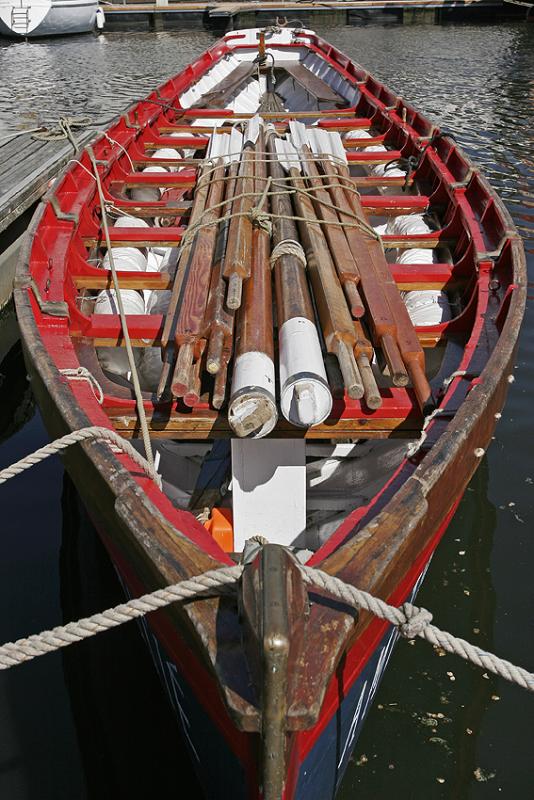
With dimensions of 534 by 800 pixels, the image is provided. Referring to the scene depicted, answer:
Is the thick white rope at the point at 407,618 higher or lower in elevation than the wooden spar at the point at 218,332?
lower

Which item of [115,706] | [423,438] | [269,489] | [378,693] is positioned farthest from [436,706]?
[115,706]

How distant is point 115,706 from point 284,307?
2351 mm

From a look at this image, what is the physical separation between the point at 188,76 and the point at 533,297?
648cm

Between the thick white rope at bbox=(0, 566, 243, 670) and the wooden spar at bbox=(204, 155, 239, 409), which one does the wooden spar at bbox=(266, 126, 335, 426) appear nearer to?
the wooden spar at bbox=(204, 155, 239, 409)

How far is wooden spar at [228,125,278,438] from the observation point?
9.55ft

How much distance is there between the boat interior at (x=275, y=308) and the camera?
3.42 meters

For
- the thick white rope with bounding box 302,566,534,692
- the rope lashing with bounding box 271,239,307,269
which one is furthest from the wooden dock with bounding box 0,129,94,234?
the thick white rope with bounding box 302,566,534,692

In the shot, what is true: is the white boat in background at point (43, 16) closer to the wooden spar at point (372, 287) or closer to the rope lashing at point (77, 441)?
the wooden spar at point (372, 287)

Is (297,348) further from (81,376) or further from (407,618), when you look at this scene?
(407,618)

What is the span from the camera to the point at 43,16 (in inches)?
1206

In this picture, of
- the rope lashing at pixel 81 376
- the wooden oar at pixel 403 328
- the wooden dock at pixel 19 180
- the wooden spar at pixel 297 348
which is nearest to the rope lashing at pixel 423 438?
the wooden oar at pixel 403 328

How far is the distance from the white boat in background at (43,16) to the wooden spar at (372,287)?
101 ft

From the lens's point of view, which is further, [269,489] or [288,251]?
[288,251]

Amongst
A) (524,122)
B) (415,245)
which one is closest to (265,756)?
(415,245)
